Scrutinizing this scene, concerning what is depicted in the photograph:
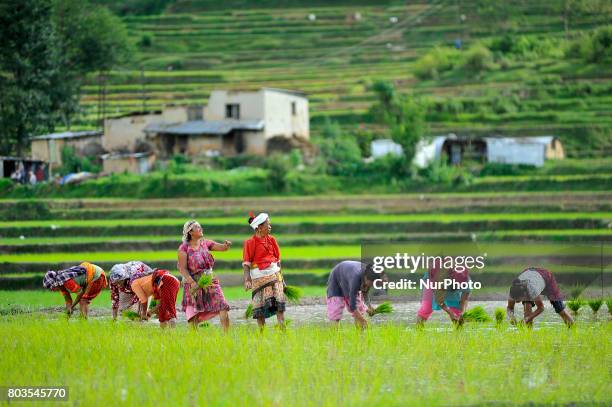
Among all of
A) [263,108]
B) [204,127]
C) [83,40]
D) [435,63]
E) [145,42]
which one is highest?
[145,42]

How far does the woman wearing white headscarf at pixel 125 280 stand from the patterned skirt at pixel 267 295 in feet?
6.49

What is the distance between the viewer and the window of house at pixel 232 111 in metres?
46.4

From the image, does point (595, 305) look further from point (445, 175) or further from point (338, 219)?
point (445, 175)

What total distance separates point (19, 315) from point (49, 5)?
31.6 m

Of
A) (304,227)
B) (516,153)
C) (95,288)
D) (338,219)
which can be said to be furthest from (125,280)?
(516,153)

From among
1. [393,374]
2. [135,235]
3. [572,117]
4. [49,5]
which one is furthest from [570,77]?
[393,374]

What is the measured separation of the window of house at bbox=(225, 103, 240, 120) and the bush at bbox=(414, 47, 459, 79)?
1421 cm

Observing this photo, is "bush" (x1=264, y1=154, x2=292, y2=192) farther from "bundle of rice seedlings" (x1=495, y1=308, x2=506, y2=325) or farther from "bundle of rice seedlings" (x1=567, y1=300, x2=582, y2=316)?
"bundle of rice seedlings" (x1=495, y1=308, x2=506, y2=325)

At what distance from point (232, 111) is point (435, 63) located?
1525cm

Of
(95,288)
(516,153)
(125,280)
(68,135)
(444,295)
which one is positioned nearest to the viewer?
(444,295)

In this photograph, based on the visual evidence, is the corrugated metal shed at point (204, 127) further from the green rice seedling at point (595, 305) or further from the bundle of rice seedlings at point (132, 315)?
the green rice seedling at point (595, 305)

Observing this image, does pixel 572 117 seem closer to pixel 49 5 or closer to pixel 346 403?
pixel 49 5

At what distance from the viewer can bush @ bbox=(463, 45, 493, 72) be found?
57303 millimetres

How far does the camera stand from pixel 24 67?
46.6 metres
